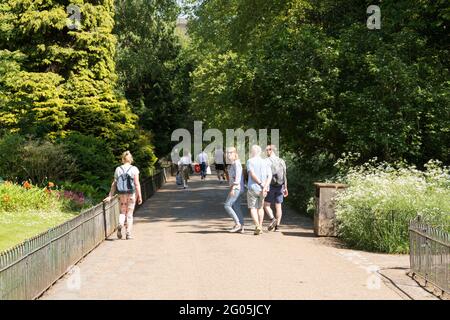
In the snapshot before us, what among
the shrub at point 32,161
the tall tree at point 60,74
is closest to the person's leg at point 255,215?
the shrub at point 32,161

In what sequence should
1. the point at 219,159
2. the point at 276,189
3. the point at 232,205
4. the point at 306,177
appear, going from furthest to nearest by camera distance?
the point at 219,159 → the point at 306,177 → the point at 276,189 → the point at 232,205

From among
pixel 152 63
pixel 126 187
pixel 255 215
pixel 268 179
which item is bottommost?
pixel 255 215

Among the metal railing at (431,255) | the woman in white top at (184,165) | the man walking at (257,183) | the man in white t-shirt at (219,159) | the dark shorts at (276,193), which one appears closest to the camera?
the metal railing at (431,255)

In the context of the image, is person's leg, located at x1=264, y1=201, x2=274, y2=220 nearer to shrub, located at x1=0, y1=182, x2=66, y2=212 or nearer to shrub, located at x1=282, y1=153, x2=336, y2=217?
shrub, located at x1=282, y1=153, x2=336, y2=217

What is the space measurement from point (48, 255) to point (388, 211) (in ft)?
21.1

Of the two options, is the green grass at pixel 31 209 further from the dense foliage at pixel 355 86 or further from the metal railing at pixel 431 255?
the metal railing at pixel 431 255

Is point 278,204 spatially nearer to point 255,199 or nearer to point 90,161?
point 255,199

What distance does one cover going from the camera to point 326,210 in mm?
14406

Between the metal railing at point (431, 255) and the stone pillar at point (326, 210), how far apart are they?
4429 mm

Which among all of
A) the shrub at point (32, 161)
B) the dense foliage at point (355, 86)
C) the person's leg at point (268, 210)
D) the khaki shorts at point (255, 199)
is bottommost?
the person's leg at point (268, 210)

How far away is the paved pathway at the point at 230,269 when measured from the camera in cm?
849

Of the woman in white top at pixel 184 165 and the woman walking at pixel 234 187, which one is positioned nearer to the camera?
the woman walking at pixel 234 187

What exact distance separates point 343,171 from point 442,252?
10623 millimetres

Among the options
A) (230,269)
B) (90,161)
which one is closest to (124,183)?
(230,269)
